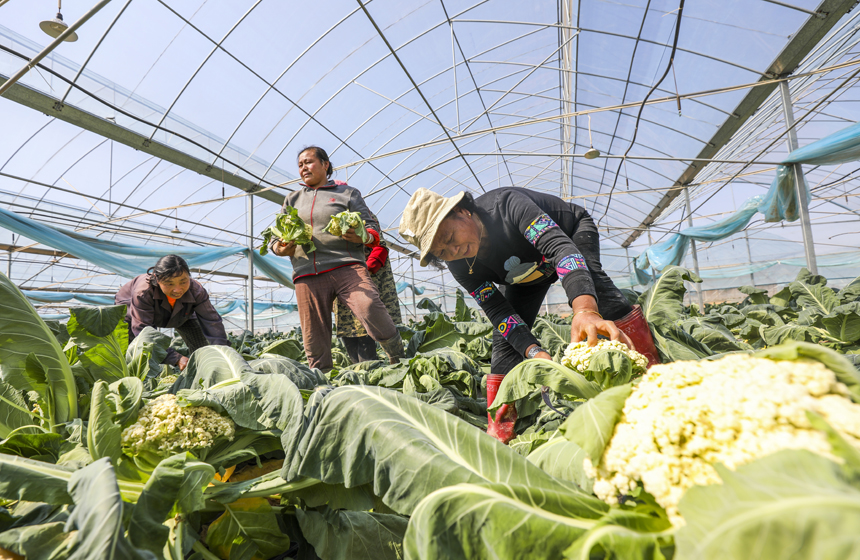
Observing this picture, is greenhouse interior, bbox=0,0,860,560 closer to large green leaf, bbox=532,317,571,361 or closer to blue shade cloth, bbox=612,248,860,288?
large green leaf, bbox=532,317,571,361

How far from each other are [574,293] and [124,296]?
390 centimetres

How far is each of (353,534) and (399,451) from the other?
41cm

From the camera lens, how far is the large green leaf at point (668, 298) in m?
2.17

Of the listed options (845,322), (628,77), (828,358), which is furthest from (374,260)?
(628,77)

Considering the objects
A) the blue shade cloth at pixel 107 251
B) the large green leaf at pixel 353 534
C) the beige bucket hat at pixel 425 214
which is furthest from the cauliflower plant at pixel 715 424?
the blue shade cloth at pixel 107 251

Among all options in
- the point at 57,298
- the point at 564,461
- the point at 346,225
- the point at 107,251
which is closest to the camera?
the point at 564,461

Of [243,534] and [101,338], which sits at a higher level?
[101,338]

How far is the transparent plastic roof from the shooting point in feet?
23.1

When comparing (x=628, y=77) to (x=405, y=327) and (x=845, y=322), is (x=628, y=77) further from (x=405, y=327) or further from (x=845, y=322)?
(x=405, y=327)

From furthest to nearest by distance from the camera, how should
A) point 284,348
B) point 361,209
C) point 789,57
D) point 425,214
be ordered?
point 789,57
point 361,209
point 284,348
point 425,214

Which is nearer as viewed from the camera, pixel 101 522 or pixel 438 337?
pixel 101 522

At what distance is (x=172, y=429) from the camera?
3.44 ft

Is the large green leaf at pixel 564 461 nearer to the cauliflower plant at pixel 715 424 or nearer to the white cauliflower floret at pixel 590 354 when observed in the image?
the cauliflower plant at pixel 715 424

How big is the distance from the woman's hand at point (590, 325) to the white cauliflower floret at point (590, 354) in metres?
0.06
